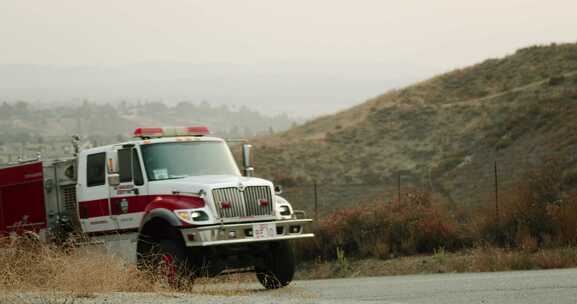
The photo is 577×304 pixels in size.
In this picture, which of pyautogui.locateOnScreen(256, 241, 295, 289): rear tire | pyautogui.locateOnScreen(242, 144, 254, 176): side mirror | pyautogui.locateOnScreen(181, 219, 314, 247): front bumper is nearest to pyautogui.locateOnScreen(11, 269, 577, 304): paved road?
pyautogui.locateOnScreen(256, 241, 295, 289): rear tire

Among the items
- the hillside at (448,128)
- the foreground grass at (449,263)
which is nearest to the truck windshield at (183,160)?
the foreground grass at (449,263)

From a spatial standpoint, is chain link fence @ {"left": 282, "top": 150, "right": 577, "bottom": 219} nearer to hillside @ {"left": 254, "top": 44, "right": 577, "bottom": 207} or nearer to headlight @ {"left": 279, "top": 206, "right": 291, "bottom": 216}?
hillside @ {"left": 254, "top": 44, "right": 577, "bottom": 207}

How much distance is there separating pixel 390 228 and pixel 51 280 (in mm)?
13244

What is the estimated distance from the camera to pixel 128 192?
1800 centimetres

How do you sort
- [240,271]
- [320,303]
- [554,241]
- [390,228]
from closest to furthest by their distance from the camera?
[320,303], [240,271], [554,241], [390,228]

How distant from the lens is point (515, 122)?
5625cm

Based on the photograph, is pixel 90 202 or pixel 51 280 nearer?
pixel 51 280

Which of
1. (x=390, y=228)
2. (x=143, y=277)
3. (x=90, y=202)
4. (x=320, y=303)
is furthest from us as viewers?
(x=390, y=228)

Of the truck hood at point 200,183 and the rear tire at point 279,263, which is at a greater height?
the truck hood at point 200,183

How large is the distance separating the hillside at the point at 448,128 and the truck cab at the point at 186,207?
2724cm

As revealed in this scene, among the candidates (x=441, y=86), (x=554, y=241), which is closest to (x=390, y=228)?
(x=554, y=241)

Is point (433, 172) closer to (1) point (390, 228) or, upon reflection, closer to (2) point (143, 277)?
(1) point (390, 228)

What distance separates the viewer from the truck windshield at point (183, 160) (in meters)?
17.9

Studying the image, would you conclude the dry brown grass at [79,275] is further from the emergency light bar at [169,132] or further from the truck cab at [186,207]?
the emergency light bar at [169,132]
